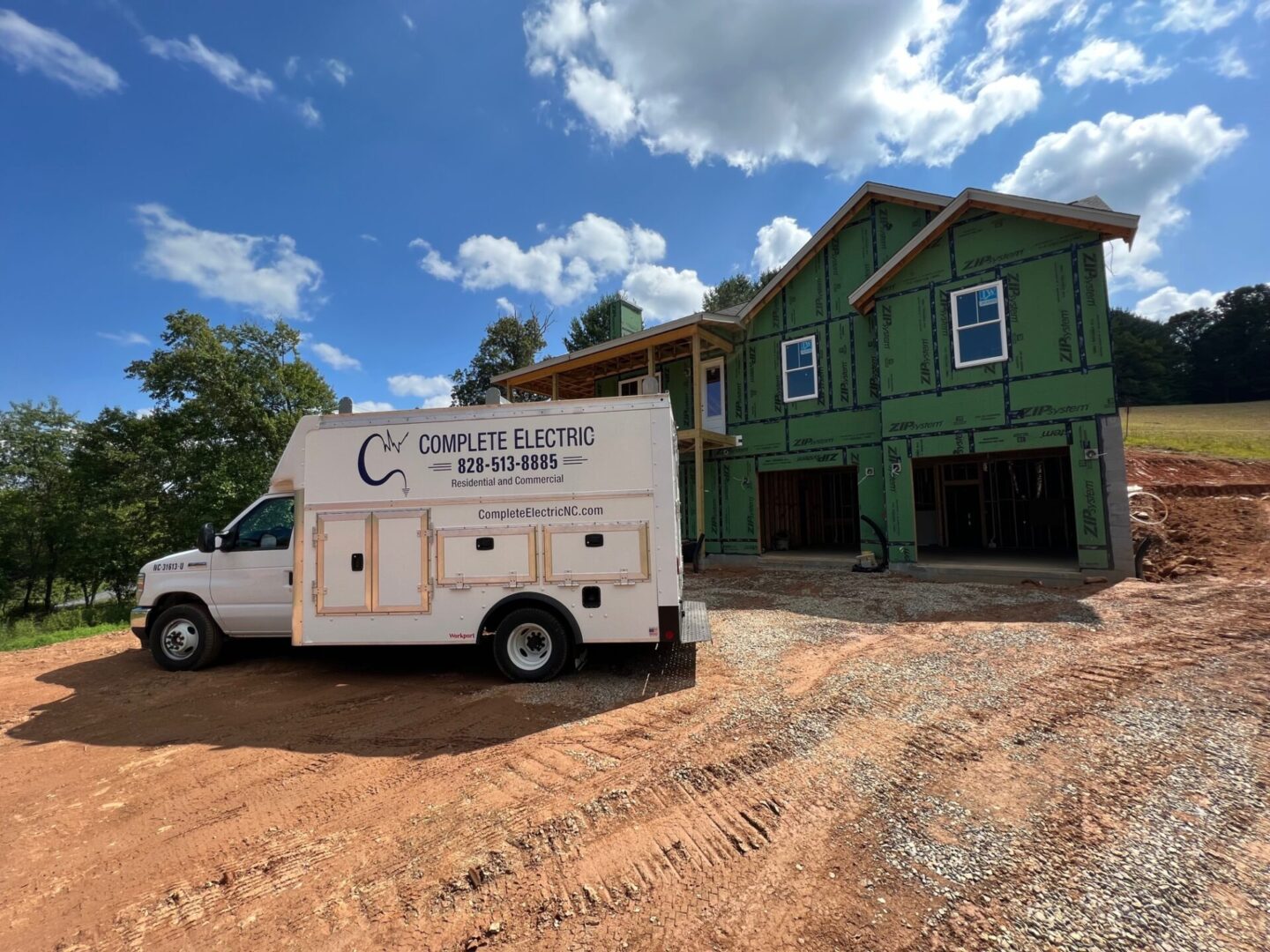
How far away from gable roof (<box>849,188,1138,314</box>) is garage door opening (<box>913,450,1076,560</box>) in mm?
6531

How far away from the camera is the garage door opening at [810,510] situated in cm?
1673

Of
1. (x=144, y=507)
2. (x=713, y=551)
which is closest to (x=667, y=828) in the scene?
(x=713, y=551)

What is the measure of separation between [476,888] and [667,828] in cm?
108

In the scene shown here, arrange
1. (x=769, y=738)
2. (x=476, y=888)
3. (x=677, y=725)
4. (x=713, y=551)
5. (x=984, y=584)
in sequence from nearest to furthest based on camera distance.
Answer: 1. (x=476, y=888)
2. (x=769, y=738)
3. (x=677, y=725)
4. (x=984, y=584)
5. (x=713, y=551)

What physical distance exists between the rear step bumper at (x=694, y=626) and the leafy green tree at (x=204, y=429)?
23.5 metres

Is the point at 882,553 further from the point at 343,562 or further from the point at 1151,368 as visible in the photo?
the point at 1151,368

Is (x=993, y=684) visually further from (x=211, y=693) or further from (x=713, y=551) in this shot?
(x=713, y=551)

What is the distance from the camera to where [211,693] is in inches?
227

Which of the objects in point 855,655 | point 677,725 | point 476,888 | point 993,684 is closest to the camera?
point 476,888

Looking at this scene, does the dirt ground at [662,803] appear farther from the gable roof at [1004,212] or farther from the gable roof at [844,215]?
the gable roof at [844,215]

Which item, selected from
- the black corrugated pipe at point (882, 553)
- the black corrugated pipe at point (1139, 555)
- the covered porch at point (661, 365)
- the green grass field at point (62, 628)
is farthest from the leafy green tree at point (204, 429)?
the black corrugated pipe at point (1139, 555)

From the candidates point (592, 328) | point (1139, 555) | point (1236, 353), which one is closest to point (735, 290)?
point (592, 328)

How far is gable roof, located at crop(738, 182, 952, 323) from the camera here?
520 inches

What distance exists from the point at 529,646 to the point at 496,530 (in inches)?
52.1
